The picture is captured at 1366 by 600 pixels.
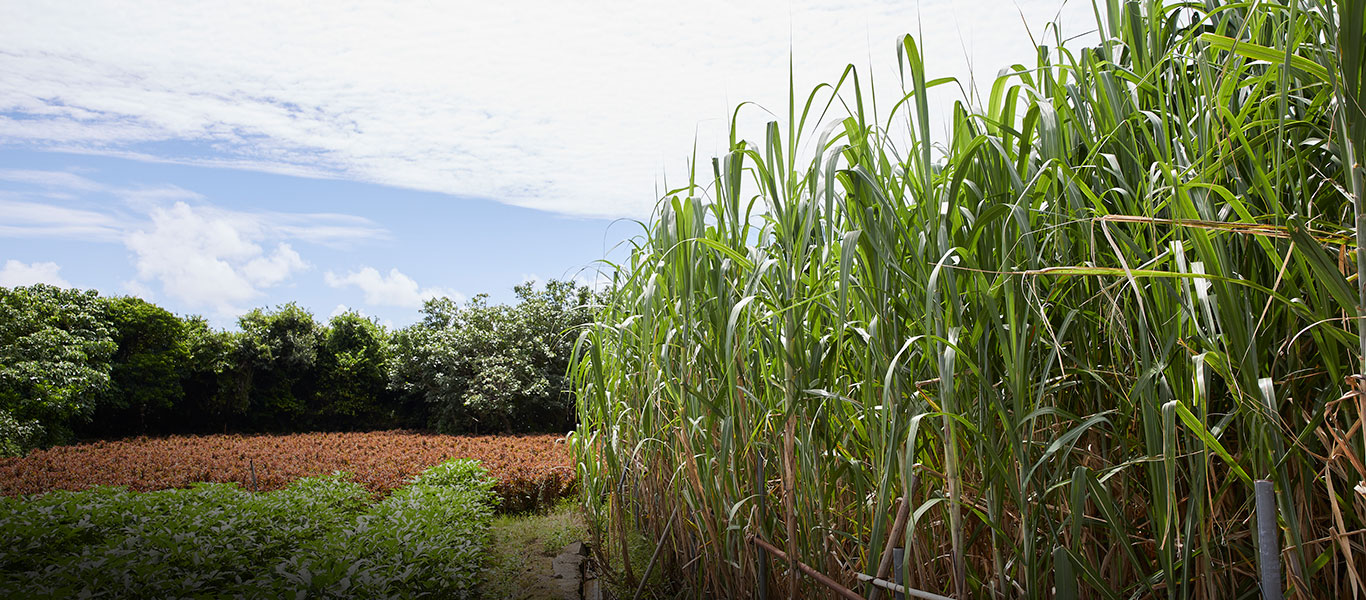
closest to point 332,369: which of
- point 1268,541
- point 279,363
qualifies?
point 279,363

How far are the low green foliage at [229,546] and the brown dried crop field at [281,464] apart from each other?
96cm

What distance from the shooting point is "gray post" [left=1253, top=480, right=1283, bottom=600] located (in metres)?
0.82

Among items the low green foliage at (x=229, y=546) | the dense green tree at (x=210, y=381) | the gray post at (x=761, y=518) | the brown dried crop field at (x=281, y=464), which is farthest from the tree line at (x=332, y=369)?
the gray post at (x=761, y=518)

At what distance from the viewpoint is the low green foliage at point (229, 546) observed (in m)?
2.33

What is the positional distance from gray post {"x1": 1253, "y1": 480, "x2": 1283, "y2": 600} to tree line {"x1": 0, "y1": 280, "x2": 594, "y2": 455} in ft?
26.7

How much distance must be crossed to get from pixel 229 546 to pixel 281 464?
12.6 ft

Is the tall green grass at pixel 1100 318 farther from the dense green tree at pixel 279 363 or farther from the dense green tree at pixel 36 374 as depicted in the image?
the dense green tree at pixel 279 363

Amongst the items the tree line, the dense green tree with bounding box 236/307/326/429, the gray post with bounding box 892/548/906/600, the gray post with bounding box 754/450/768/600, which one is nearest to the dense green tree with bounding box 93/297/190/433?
the tree line

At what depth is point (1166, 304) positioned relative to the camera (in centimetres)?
98

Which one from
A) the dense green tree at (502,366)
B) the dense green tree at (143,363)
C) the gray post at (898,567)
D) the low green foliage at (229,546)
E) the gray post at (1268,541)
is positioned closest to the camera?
the gray post at (1268,541)

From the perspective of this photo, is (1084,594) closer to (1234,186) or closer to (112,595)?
(1234,186)

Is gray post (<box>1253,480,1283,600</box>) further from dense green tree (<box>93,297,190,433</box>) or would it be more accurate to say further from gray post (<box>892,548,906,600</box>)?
dense green tree (<box>93,297,190,433</box>)

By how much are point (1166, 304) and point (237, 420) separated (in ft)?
44.3

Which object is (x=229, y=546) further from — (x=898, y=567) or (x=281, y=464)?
(x=281, y=464)
